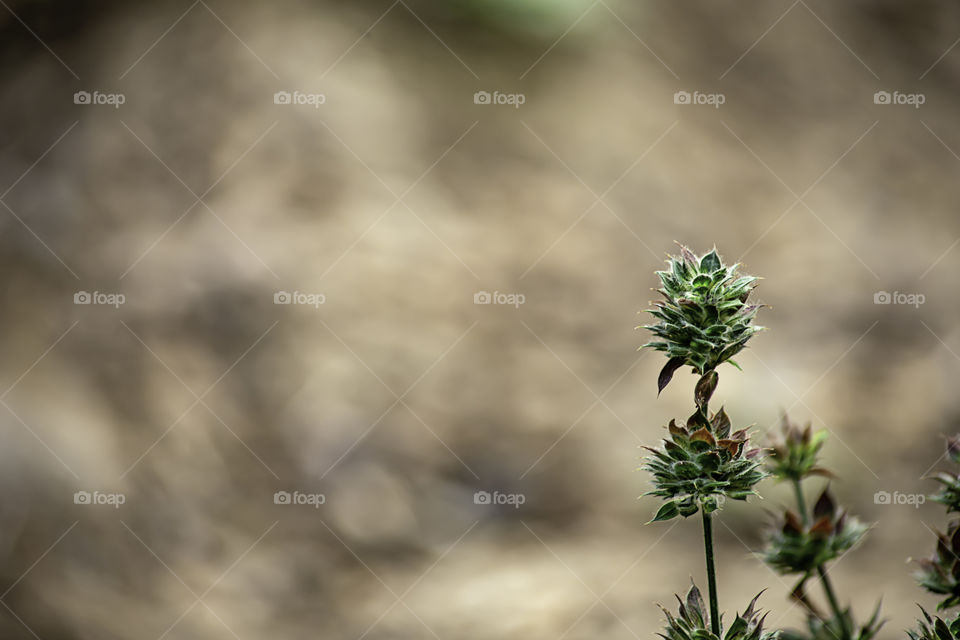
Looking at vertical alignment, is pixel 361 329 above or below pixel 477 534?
above

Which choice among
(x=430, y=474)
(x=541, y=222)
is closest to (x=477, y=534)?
(x=430, y=474)

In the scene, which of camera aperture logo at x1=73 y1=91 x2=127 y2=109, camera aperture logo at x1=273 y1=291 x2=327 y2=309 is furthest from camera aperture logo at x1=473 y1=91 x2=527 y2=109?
camera aperture logo at x1=73 y1=91 x2=127 y2=109

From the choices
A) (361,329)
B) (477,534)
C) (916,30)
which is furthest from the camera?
(916,30)

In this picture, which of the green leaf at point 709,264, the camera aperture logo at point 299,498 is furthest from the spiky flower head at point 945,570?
the camera aperture logo at point 299,498

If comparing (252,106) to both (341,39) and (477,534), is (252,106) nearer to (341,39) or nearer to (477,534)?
(341,39)

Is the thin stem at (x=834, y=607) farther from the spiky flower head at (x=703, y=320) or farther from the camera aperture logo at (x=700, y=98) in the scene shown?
the camera aperture logo at (x=700, y=98)

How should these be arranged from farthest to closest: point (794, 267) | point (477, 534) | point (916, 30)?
1. point (916, 30)
2. point (794, 267)
3. point (477, 534)
